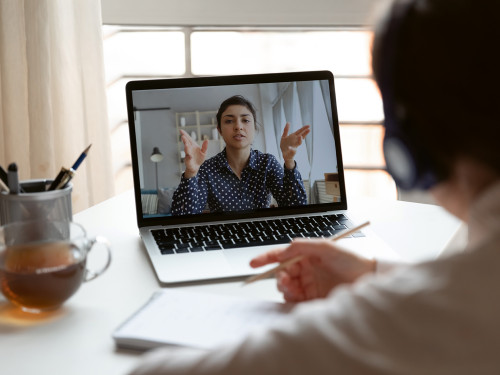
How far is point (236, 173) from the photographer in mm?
1146

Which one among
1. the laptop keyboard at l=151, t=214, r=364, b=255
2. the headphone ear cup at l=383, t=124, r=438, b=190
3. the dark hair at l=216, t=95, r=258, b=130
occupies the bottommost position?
the laptop keyboard at l=151, t=214, r=364, b=255

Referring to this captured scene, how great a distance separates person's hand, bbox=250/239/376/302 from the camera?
0.80 m

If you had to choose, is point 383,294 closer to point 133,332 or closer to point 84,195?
point 133,332

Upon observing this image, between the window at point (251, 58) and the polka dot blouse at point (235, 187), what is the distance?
0.76 m

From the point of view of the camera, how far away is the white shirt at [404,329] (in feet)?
1.24

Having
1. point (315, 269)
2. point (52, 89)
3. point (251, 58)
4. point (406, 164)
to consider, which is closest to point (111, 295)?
point (315, 269)

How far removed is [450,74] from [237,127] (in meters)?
0.75

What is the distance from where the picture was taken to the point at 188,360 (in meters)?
0.45

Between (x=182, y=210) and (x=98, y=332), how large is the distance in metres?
0.43

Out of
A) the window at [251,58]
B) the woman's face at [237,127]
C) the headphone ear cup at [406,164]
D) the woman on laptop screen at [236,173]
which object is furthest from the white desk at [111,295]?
the window at [251,58]

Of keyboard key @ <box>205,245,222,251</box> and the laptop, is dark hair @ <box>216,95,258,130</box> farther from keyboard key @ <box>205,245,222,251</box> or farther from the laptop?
keyboard key @ <box>205,245,222,251</box>

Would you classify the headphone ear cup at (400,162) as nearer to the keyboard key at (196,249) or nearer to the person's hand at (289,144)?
the keyboard key at (196,249)

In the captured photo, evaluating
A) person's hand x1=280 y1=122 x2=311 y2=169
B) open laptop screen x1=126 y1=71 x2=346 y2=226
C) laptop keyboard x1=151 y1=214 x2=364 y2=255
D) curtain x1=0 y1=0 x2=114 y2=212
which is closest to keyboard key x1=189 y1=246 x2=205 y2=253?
laptop keyboard x1=151 y1=214 x2=364 y2=255

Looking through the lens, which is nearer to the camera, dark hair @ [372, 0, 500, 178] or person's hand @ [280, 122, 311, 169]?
dark hair @ [372, 0, 500, 178]
